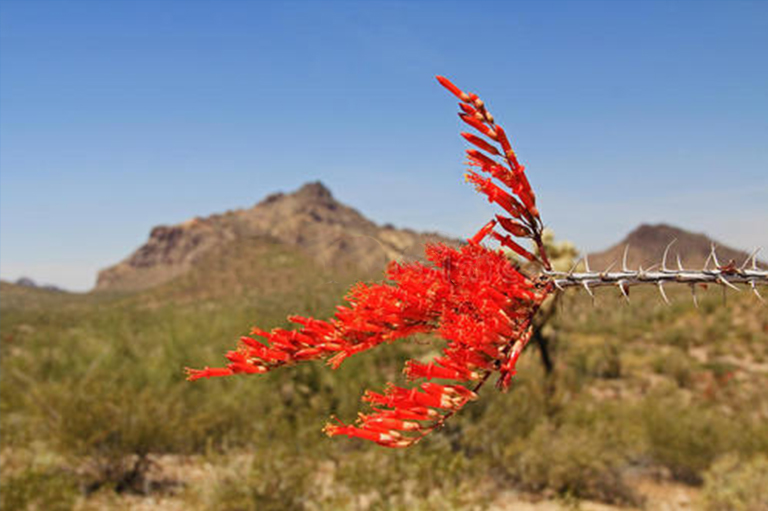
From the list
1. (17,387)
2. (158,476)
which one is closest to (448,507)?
(158,476)

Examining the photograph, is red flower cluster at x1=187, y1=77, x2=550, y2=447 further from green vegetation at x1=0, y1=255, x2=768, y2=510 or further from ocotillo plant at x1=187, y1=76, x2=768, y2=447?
green vegetation at x1=0, y1=255, x2=768, y2=510

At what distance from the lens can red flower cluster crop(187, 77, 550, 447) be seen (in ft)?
5.31

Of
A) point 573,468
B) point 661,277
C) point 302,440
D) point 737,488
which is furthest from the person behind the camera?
point 573,468

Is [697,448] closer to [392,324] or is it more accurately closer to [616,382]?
[616,382]

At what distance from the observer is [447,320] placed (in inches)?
67.0

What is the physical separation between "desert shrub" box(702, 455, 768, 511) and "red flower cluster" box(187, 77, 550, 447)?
1126 centimetres


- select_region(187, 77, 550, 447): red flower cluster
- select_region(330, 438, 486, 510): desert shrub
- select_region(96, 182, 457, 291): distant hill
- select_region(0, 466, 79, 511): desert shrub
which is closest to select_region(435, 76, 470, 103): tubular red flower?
select_region(187, 77, 550, 447): red flower cluster

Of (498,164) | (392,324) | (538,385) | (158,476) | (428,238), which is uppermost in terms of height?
(498,164)

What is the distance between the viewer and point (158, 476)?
12.6m

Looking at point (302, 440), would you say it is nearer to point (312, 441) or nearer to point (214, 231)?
point (312, 441)

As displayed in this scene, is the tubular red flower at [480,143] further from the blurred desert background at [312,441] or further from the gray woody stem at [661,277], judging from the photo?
the blurred desert background at [312,441]

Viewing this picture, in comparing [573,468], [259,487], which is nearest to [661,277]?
[259,487]

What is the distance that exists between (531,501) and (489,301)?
11435 millimetres

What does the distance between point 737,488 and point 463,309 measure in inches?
457
